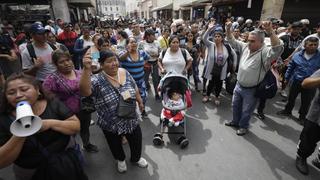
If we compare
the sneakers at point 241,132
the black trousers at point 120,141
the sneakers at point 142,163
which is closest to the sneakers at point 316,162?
the sneakers at point 241,132

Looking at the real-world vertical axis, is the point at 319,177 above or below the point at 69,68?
below

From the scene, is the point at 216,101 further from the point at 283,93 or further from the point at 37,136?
the point at 37,136

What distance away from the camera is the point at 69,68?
2537 mm

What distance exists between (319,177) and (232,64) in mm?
2771

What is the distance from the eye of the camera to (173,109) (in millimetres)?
3744

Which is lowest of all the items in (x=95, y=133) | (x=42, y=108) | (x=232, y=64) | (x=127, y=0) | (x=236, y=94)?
(x=95, y=133)

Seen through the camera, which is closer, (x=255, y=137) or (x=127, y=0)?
(x=255, y=137)

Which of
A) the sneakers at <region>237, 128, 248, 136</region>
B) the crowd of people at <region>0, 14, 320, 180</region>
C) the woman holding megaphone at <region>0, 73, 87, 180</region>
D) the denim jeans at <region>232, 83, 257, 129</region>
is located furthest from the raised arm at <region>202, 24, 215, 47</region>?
the woman holding megaphone at <region>0, 73, 87, 180</region>

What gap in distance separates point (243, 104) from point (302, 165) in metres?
1.26

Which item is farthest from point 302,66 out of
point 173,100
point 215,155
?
point 173,100

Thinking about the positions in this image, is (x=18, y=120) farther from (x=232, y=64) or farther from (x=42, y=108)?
(x=232, y=64)

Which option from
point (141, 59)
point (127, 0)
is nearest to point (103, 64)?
point (141, 59)

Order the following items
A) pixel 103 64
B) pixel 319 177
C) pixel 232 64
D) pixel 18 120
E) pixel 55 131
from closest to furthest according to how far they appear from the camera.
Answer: pixel 18 120 → pixel 55 131 → pixel 103 64 → pixel 319 177 → pixel 232 64

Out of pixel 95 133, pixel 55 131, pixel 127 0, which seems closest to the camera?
pixel 55 131
